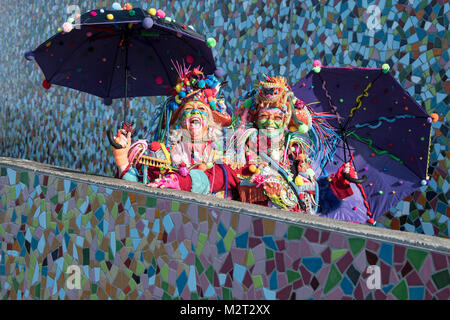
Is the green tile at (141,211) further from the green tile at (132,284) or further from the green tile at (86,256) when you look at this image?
the green tile at (86,256)

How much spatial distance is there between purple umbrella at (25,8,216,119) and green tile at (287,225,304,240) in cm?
266

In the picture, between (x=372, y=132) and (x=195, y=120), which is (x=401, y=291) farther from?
(x=372, y=132)

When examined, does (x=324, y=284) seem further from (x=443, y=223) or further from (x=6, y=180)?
(x=443, y=223)

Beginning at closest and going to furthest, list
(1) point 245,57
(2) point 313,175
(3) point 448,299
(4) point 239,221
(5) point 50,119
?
(3) point 448,299 < (4) point 239,221 < (2) point 313,175 < (1) point 245,57 < (5) point 50,119

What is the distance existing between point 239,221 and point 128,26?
3.06m

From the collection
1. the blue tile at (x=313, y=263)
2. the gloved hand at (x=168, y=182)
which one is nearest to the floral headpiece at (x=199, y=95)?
the gloved hand at (x=168, y=182)

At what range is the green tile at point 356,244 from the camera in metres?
1.47

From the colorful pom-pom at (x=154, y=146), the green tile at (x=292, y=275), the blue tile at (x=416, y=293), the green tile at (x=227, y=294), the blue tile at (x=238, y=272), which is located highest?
the colorful pom-pom at (x=154, y=146)

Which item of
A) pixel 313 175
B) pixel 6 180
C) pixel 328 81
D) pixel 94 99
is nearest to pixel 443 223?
pixel 313 175

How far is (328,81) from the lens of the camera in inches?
161

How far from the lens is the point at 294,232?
164cm

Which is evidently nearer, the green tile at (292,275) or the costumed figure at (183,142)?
the green tile at (292,275)

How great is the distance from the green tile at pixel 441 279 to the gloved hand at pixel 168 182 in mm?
1819

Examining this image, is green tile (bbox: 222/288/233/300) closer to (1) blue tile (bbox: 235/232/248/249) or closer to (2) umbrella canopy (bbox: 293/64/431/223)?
(1) blue tile (bbox: 235/232/248/249)
